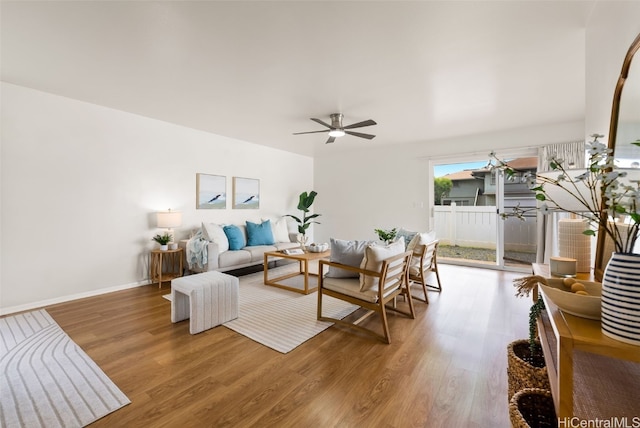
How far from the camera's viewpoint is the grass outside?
4.91 m

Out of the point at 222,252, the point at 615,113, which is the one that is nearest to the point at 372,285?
the point at 615,113

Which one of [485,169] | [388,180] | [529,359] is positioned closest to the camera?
[529,359]

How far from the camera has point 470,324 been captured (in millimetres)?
2686

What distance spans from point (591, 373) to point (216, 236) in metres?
4.29

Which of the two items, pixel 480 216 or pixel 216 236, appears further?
pixel 480 216

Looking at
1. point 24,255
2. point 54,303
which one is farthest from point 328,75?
point 54,303

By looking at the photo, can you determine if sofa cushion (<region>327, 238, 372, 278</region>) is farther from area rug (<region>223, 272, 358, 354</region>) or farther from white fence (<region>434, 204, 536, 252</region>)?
white fence (<region>434, 204, 536, 252</region>)

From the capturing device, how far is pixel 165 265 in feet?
14.0

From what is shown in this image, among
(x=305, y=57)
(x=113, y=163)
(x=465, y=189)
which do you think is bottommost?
(x=465, y=189)

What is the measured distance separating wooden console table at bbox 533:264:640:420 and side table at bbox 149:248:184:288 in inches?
166

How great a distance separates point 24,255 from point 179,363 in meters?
2.63

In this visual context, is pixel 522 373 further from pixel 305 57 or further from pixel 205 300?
pixel 305 57

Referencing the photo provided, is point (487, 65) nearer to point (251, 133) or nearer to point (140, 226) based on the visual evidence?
point (251, 133)

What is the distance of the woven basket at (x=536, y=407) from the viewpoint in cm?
116
